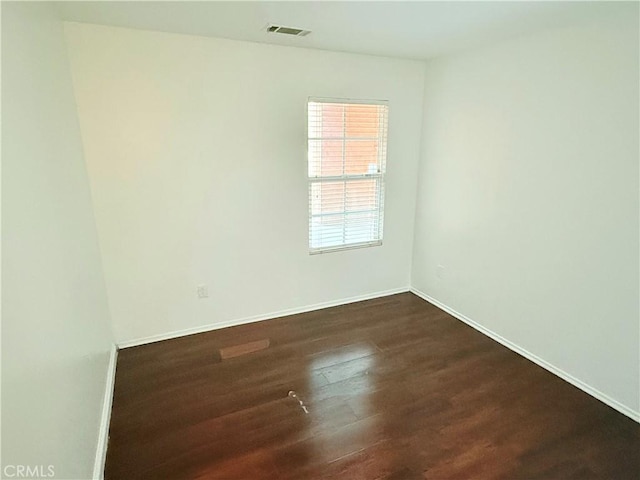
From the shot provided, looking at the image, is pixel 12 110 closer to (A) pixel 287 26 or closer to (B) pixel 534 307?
(A) pixel 287 26

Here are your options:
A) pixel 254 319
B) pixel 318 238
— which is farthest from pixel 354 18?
pixel 254 319

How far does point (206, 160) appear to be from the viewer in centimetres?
292

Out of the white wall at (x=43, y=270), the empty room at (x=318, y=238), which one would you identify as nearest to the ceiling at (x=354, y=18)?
the empty room at (x=318, y=238)

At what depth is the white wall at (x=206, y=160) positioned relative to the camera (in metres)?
2.60

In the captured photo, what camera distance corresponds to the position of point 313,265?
355 centimetres

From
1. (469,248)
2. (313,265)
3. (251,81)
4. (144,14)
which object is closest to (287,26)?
(251,81)

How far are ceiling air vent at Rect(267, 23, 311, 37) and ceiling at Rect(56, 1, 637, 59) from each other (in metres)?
0.06

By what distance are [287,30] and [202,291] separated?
2.09m

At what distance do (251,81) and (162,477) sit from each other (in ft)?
8.62

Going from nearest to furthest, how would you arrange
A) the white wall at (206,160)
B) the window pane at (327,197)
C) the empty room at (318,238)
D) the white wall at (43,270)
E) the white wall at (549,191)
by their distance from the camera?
1. the white wall at (43,270)
2. the empty room at (318,238)
3. the white wall at (549,191)
4. the white wall at (206,160)
5. the window pane at (327,197)

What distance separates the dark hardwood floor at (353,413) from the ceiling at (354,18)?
2298 mm

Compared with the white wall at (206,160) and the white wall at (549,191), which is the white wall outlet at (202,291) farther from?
the white wall at (549,191)

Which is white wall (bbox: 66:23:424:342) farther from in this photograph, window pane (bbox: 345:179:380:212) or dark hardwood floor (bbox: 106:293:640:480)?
dark hardwood floor (bbox: 106:293:640:480)

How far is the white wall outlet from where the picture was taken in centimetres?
315
